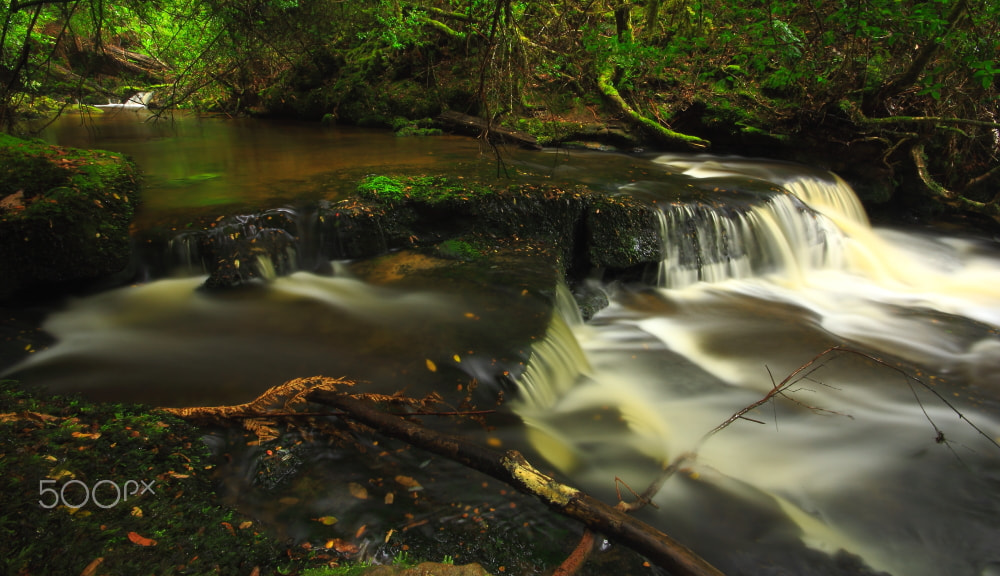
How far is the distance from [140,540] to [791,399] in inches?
161

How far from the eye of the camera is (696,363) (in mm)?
4590

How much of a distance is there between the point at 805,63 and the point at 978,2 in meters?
1.84

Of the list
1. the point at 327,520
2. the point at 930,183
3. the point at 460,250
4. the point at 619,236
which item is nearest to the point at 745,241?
the point at 619,236

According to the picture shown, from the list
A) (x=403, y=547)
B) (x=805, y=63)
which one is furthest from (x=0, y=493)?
(x=805, y=63)

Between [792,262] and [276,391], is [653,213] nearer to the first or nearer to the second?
[792,262]

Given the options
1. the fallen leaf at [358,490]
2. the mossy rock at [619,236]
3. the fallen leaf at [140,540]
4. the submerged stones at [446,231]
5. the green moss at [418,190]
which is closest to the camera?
the fallen leaf at [140,540]

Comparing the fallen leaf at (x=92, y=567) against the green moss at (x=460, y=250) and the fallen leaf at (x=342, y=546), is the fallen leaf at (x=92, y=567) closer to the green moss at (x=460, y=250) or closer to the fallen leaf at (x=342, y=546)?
the fallen leaf at (x=342, y=546)

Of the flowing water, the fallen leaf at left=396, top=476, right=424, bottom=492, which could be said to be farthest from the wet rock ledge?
the fallen leaf at left=396, top=476, right=424, bottom=492

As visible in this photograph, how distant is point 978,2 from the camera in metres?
5.89

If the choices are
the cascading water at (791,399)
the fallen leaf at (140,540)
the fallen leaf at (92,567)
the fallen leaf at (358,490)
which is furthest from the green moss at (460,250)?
the fallen leaf at (92,567)

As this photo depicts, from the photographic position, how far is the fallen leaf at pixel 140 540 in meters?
1.54

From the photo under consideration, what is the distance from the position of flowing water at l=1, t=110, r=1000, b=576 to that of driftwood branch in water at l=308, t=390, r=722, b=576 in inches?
12.7

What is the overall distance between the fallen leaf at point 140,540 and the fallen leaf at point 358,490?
0.80 m

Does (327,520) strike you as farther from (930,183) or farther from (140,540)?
(930,183)
